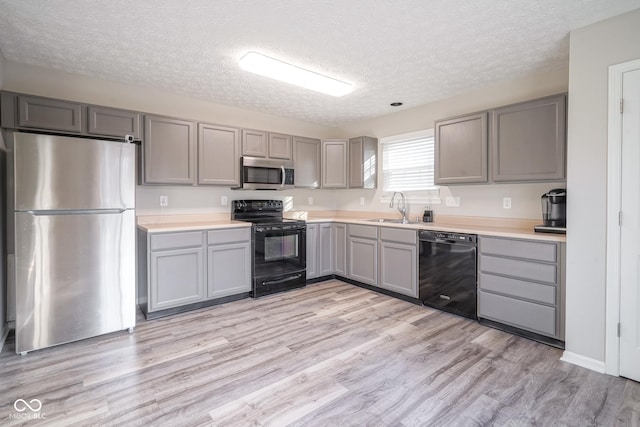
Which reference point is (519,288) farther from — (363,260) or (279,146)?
(279,146)

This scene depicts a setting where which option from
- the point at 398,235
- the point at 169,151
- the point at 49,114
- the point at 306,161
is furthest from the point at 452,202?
the point at 49,114

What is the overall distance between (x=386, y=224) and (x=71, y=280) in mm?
3180

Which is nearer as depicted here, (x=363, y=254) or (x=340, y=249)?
(x=363, y=254)

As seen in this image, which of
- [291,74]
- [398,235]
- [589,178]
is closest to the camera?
[589,178]

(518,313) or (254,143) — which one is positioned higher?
(254,143)

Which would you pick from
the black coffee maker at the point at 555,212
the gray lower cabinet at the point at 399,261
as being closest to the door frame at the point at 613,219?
the black coffee maker at the point at 555,212

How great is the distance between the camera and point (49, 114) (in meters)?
2.84

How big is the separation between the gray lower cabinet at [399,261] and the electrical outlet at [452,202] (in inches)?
27.6

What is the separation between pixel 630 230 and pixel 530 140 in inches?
43.5

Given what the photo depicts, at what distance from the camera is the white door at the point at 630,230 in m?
2.09

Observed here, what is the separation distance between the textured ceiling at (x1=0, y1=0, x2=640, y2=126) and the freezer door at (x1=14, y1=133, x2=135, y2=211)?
0.84 m

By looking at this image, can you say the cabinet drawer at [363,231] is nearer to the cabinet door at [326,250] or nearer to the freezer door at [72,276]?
the cabinet door at [326,250]

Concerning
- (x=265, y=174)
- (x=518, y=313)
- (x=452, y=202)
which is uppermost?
(x=265, y=174)

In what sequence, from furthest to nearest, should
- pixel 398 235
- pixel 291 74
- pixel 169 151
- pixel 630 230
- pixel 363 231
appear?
pixel 363 231 → pixel 398 235 → pixel 169 151 → pixel 291 74 → pixel 630 230
